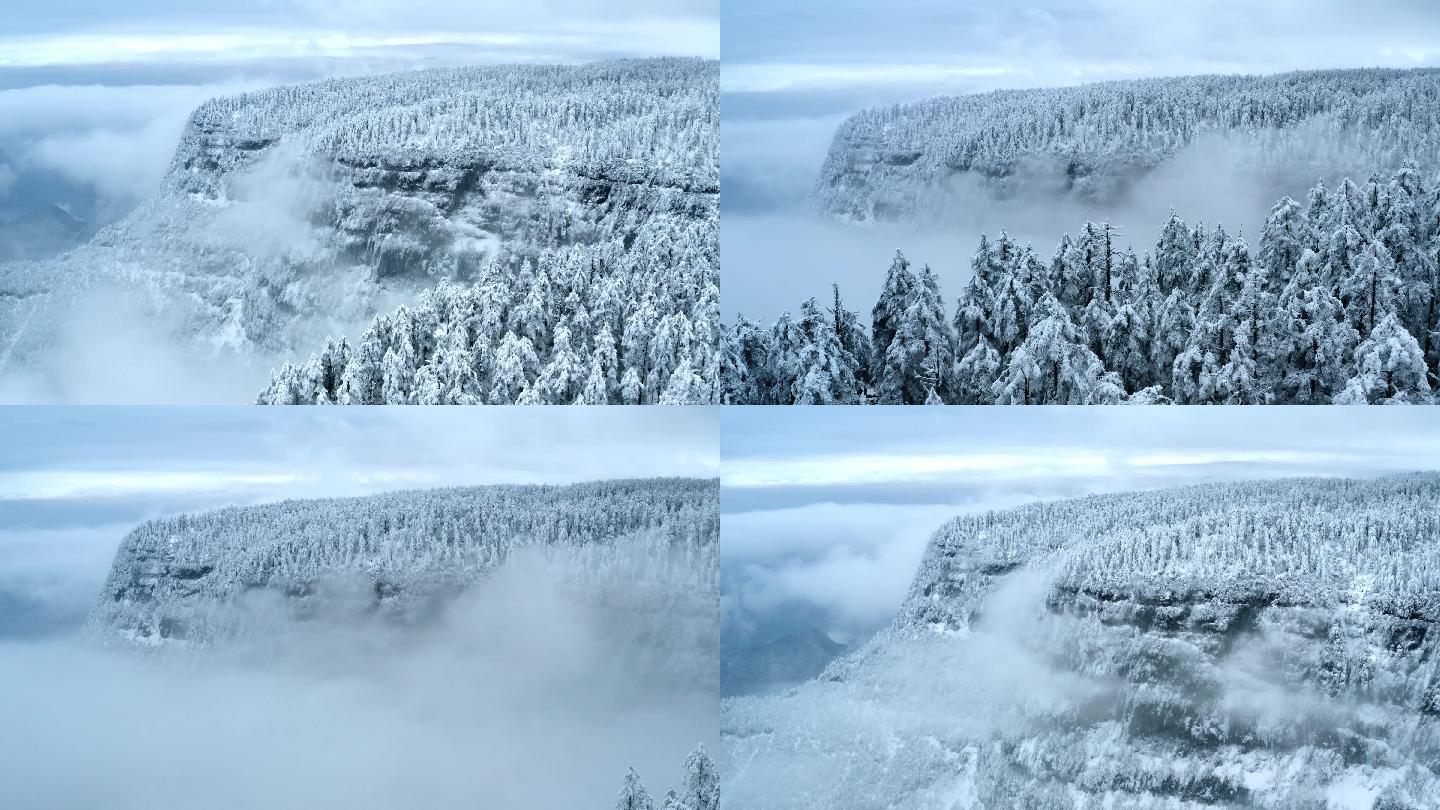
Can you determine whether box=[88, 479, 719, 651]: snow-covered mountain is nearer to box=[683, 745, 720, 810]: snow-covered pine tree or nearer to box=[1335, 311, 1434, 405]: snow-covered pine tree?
box=[683, 745, 720, 810]: snow-covered pine tree

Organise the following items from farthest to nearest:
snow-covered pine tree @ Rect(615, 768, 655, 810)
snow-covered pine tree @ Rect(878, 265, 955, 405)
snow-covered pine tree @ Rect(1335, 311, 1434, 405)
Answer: snow-covered pine tree @ Rect(615, 768, 655, 810)
snow-covered pine tree @ Rect(878, 265, 955, 405)
snow-covered pine tree @ Rect(1335, 311, 1434, 405)

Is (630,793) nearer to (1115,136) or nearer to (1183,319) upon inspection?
(1183,319)

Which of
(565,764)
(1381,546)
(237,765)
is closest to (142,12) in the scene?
(237,765)

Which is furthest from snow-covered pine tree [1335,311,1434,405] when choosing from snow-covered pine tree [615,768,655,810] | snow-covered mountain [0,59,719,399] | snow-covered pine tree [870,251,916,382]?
snow-covered pine tree [615,768,655,810]

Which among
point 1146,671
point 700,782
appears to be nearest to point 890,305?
point 1146,671

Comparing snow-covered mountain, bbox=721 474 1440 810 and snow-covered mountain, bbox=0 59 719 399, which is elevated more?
snow-covered mountain, bbox=0 59 719 399

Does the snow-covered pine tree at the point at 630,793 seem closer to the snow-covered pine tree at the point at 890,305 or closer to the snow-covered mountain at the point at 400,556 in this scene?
the snow-covered mountain at the point at 400,556
